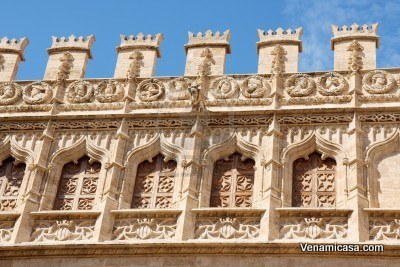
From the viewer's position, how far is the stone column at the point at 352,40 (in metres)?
14.8

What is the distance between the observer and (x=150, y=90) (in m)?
15.0

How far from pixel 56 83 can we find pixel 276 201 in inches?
186

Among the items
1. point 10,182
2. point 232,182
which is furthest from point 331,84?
point 10,182

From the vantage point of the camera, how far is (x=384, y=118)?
13953 mm

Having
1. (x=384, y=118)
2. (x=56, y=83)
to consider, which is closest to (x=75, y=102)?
(x=56, y=83)

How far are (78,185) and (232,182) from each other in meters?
2.54

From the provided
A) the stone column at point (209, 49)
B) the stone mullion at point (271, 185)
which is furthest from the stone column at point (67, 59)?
the stone mullion at point (271, 185)

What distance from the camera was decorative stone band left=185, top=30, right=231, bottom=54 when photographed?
1552 cm

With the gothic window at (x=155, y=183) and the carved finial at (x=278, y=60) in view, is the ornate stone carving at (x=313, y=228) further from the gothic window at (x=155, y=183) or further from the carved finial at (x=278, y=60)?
the carved finial at (x=278, y=60)

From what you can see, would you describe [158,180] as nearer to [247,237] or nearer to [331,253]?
[247,237]

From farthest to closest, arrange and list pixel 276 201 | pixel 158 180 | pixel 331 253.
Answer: pixel 158 180 → pixel 276 201 → pixel 331 253

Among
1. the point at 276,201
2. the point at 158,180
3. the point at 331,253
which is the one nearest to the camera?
the point at 331,253

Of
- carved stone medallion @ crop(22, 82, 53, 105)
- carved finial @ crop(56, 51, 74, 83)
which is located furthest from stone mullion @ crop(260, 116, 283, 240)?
carved stone medallion @ crop(22, 82, 53, 105)

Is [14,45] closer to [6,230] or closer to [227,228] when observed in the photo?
[6,230]
